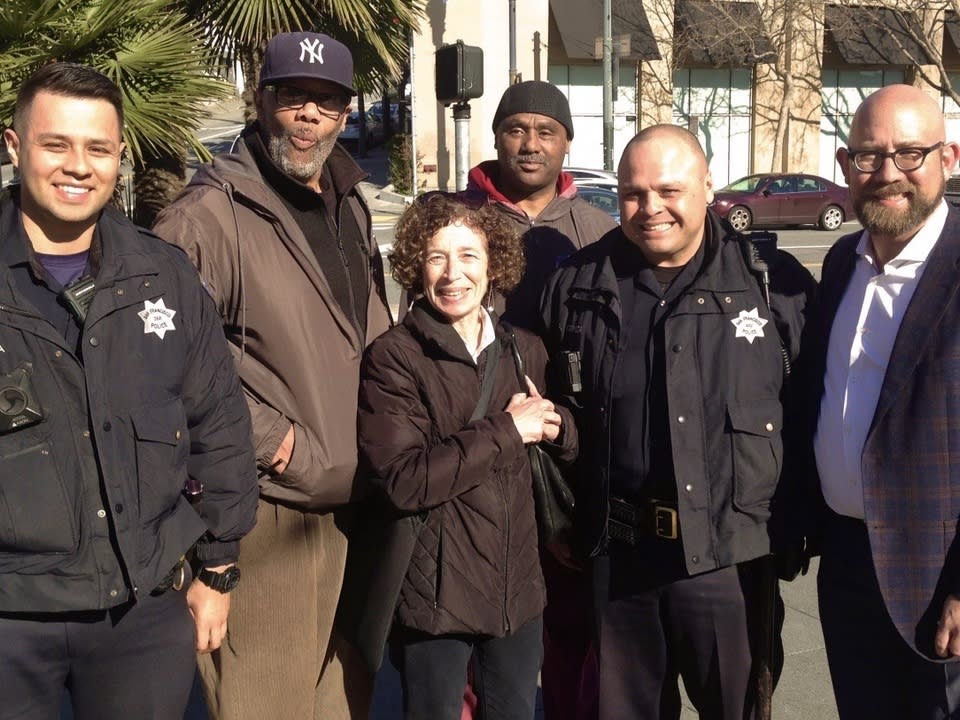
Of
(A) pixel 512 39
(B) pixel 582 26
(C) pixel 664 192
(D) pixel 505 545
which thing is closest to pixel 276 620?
(D) pixel 505 545

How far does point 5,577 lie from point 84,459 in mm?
294

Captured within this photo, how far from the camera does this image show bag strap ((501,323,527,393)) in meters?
3.07

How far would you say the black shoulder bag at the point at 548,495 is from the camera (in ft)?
10.2

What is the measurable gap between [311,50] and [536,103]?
1019 millimetres

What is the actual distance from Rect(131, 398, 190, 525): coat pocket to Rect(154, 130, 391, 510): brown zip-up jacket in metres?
0.43

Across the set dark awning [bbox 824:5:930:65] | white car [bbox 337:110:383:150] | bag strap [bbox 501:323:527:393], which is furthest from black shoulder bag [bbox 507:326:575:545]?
white car [bbox 337:110:383:150]

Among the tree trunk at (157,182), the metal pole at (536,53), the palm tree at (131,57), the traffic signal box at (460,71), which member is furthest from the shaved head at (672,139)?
the metal pole at (536,53)

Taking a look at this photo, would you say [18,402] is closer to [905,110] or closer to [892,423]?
[892,423]

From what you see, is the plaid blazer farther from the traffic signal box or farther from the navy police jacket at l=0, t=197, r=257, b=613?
the traffic signal box

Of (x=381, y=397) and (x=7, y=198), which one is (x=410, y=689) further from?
(x=7, y=198)

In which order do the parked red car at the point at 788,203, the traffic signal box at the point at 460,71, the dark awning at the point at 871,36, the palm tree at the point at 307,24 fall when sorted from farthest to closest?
the dark awning at the point at 871,36
the parked red car at the point at 788,203
the palm tree at the point at 307,24
the traffic signal box at the point at 460,71

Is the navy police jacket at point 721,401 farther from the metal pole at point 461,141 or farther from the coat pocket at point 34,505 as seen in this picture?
the metal pole at point 461,141

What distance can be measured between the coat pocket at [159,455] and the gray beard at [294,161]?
0.93 metres

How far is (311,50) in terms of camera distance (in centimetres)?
317
